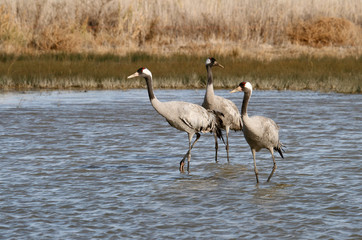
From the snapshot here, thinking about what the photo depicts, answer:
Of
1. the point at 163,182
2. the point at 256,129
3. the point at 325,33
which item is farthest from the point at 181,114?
the point at 325,33

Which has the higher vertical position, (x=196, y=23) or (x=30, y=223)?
(x=196, y=23)

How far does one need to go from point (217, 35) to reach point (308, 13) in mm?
5697

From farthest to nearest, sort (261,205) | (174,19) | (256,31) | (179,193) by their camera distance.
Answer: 1. (174,19)
2. (256,31)
3. (179,193)
4. (261,205)

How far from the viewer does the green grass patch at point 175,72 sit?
858 inches

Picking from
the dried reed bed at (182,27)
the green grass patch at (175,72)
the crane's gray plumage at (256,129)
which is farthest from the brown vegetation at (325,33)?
the crane's gray plumage at (256,129)

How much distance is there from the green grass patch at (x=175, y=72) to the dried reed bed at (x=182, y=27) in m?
2.26

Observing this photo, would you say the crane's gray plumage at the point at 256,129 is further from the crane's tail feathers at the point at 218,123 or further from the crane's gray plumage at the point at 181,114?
the crane's tail feathers at the point at 218,123

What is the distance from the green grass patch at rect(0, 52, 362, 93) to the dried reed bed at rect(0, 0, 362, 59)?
2.26 meters

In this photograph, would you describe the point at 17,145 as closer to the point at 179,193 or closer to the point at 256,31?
the point at 179,193

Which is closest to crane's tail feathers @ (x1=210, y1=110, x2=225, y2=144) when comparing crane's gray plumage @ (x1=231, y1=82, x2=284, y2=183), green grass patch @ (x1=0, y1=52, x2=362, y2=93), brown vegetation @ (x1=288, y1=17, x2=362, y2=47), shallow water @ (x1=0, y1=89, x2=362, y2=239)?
shallow water @ (x1=0, y1=89, x2=362, y2=239)

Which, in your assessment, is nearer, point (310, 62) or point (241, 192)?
point (241, 192)

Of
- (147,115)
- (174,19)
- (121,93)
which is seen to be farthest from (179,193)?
(174,19)

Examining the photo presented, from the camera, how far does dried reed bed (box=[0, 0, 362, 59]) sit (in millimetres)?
29484

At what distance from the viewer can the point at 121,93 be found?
20984 mm
